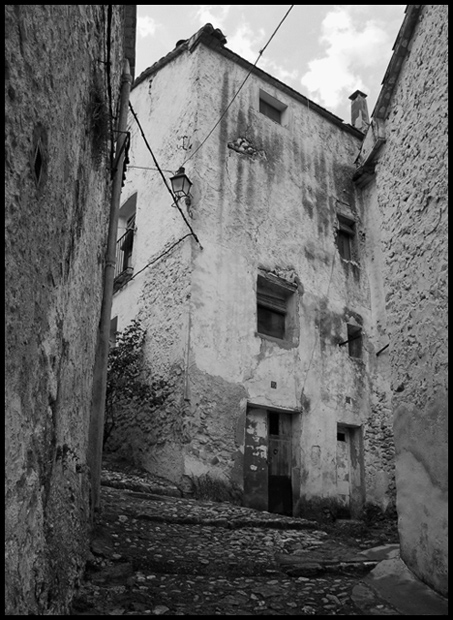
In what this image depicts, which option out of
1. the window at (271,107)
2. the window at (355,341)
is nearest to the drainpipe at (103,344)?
the window at (271,107)

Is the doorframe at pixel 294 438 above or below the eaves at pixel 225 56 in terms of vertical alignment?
below

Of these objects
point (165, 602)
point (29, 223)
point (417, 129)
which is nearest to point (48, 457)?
point (29, 223)

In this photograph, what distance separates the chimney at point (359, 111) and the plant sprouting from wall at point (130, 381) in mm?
8147

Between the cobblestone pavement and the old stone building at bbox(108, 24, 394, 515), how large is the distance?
206 cm

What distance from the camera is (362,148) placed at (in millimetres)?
12750

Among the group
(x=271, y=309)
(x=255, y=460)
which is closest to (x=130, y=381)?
(x=255, y=460)


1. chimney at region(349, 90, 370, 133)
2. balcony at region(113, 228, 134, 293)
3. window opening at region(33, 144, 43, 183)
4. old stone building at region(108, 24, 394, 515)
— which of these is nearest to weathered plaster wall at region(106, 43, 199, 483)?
old stone building at region(108, 24, 394, 515)

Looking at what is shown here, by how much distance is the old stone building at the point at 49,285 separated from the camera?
222cm

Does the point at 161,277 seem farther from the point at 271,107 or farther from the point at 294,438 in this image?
the point at 271,107

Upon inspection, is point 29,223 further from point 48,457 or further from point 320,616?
point 320,616

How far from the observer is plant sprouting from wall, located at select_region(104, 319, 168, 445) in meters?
9.30

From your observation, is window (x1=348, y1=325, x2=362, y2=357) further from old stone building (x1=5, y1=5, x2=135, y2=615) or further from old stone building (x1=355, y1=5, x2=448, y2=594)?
old stone building (x1=5, y1=5, x2=135, y2=615)

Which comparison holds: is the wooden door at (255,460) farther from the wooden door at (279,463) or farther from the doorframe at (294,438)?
the wooden door at (279,463)

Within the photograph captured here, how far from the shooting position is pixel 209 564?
4621 millimetres
